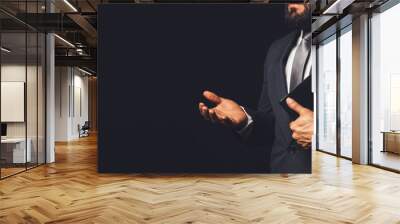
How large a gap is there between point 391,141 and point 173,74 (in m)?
4.96

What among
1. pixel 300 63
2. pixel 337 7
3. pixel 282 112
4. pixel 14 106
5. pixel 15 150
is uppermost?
pixel 337 7

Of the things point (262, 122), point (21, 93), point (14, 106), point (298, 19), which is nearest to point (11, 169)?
point (14, 106)

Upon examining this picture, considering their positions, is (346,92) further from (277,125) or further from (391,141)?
(277,125)

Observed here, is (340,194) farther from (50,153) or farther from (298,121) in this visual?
(50,153)

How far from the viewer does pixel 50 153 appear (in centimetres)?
844

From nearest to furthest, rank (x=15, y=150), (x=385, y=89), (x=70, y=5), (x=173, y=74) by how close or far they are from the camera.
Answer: (x=173, y=74) → (x=70, y=5) → (x=15, y=150) → (x=385, y=89)

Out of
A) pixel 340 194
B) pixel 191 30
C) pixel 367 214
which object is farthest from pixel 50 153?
pixel 367 214

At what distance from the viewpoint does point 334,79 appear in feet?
33.2

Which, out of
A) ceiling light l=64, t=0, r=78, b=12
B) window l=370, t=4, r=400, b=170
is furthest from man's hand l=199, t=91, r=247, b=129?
window l=370, t=4, r=400, b=170

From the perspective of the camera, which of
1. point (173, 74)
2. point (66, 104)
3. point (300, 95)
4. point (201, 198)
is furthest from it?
point (66, 104)

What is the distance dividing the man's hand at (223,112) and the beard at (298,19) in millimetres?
1725

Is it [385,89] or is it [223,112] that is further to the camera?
[385,89]

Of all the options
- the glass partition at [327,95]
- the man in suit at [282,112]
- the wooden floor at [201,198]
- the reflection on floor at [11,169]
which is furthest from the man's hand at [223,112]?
the glass partition at [327,95]

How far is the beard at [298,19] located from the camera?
6.66 m
